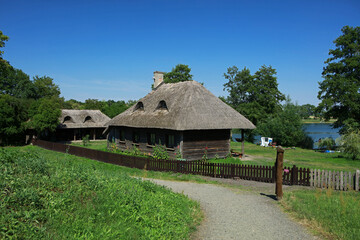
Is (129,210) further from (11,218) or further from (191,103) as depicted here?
(191,103)

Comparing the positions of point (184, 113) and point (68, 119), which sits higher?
point (184, 113)

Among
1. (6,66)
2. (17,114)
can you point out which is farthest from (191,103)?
(17,114)

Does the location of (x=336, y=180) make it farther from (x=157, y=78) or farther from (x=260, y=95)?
(x=260, y=95)

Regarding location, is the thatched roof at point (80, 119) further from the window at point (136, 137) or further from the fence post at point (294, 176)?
the fence post at point (294, 176)

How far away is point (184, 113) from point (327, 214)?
45.1 ft

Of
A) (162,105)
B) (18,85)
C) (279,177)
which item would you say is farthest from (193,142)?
(18,85)

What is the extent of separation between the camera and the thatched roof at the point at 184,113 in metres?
20.4

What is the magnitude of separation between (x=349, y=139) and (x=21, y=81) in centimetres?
7387

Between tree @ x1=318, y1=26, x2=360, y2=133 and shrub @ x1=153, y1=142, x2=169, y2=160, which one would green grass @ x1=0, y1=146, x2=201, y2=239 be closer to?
shrub @ x1=153, y1=142, x2=169, y2=160

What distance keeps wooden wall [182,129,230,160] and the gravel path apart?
351 inches

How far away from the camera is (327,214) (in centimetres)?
796

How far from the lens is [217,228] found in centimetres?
736

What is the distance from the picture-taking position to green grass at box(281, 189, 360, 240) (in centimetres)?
682

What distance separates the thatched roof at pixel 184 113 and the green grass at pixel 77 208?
1201 centimetres
